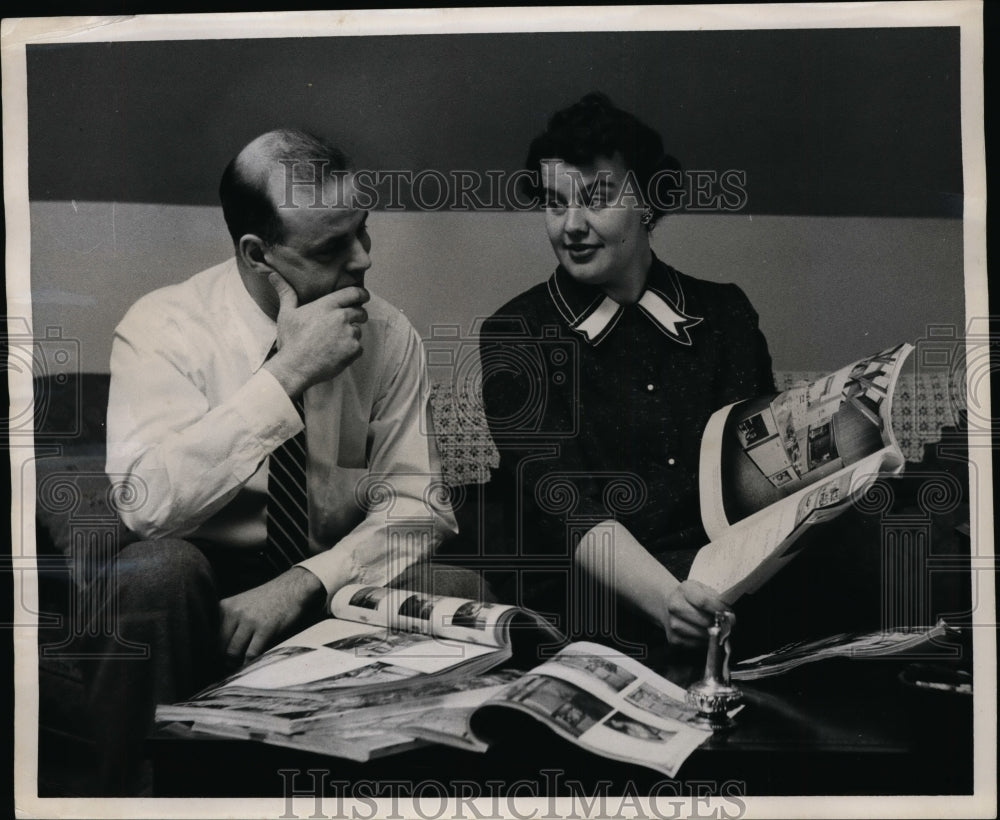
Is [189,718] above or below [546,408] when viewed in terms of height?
Answer: below

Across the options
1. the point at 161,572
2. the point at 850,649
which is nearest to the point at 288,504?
the point at 161,572

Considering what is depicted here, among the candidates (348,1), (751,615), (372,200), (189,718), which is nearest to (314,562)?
(189,718)

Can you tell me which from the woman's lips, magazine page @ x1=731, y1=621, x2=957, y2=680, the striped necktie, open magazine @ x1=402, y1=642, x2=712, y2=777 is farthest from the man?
magazine page @ x1=731, y1=621, x2=957, y2=680

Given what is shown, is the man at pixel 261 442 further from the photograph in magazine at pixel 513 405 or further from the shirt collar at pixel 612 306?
the shirt collar at pixel 612 306

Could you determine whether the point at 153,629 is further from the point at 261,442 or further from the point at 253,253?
the point at 253,253

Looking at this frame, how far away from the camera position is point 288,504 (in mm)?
2160

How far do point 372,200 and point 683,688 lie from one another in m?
1.33

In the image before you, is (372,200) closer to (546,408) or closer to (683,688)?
(546,408)

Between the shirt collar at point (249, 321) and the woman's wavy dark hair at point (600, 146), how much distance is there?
69 centimetres

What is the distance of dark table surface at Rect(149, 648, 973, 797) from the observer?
2.11 metres

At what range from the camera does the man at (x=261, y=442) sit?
7.02 feet

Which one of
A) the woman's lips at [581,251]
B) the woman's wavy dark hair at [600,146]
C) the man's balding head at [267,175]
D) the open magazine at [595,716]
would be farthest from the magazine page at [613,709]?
the man's balding head at [267,175]

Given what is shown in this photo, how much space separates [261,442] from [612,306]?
0.87 meters

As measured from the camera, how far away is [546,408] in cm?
219
